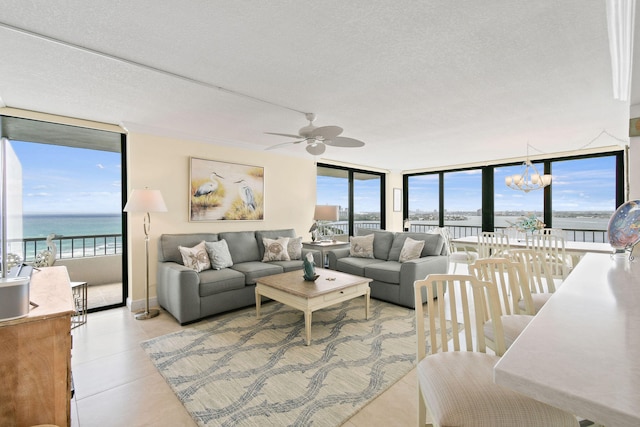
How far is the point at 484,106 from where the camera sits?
3.16 m

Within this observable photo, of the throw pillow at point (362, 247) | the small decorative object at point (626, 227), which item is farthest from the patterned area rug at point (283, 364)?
the small decorative object at point (626, 227)

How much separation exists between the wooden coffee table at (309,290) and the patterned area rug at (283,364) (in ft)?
0.85

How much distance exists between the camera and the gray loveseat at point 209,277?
3.23 meters

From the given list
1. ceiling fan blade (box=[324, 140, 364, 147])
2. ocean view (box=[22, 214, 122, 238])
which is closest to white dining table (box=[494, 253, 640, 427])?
ceiling fan blade (box=[324, 140, 364, 147])

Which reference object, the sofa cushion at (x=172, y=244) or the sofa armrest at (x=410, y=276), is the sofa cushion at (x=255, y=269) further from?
the sofa armrest at (x=410, y=276)

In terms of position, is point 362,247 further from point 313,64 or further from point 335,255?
point 313,64

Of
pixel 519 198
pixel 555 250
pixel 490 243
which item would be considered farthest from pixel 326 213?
pixel 519 198

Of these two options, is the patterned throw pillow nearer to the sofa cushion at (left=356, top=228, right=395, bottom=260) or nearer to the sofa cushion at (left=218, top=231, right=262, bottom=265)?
the sofa cushion at (left=218, top=231, right=262, bottom=265)

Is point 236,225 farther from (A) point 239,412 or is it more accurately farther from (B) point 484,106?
(B) point 484,106

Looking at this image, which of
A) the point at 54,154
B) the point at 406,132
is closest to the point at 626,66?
the point at 406,132

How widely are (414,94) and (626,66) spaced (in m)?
1.51

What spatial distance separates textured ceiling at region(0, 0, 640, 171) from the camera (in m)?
1.69

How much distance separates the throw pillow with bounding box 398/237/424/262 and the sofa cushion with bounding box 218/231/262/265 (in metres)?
2.23

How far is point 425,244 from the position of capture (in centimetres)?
433
